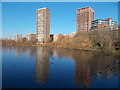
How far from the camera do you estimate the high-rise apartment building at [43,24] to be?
40.6 meters

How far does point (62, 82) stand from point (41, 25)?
39.6 meters

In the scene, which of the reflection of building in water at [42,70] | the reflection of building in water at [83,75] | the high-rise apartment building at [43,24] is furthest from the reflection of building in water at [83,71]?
the high-rise apartment building at [43,24]

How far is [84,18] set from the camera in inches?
1524

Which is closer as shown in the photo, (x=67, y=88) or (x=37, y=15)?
(x=67, y=88)

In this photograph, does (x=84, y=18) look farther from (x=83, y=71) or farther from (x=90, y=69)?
(x=83, y=71)

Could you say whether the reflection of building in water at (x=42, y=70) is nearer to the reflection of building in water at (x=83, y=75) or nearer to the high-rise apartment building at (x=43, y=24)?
the reflection of building in water at (x=83, y=75)

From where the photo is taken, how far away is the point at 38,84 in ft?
11.1

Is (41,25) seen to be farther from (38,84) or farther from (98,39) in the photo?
(38,84)

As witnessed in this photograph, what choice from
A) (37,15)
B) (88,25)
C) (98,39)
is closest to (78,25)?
(88,25)

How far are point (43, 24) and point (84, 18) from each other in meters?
14.5

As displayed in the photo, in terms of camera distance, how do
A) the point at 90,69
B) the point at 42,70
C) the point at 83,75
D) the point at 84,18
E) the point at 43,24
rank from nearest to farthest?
the point at 83,75 → the point at 42,70 → the point at 90,69 → the point at 84,18 → the point at 43,24

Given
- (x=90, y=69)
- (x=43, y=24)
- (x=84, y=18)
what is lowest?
(x=90, y=69)

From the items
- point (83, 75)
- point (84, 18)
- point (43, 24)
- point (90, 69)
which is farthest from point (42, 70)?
point (43, 24)

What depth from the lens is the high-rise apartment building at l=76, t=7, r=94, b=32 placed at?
3722 centimetres
